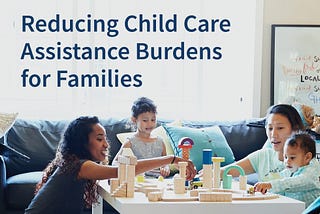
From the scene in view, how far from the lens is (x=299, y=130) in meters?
3.44

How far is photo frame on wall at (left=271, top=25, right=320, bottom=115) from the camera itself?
5.11 m

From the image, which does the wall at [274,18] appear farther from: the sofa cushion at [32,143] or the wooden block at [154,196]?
the wooden block at [154,196]

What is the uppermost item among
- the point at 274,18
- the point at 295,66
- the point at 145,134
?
the point at 274,18

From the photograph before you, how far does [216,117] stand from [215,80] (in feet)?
0.92

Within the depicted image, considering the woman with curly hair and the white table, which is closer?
the white table

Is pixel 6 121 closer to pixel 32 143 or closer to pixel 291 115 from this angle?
pixel 32 143

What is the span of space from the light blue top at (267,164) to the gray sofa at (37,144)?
0.99 m

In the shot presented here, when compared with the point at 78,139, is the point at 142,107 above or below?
above

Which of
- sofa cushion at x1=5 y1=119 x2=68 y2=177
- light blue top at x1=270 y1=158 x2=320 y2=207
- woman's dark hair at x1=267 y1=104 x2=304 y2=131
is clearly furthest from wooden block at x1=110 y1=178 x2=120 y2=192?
sofa cushion at x1=5 y1=119 x2=68 y2=177

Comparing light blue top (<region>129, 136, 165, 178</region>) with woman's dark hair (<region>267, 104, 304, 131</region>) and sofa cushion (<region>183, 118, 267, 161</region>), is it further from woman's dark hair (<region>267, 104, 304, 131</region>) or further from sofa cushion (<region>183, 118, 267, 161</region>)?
woman's dark hair (<region>267, 104, 304, 131</region>)

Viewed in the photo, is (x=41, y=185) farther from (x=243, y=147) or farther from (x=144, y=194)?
(x=243, y=147)

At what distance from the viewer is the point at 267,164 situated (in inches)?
136

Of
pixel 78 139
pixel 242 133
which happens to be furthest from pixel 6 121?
pixel 242 133

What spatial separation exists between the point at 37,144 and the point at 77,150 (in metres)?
1.46
